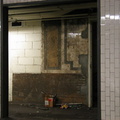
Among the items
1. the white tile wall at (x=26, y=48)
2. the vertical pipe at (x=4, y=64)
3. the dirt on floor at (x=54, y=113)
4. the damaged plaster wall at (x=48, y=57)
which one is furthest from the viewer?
the white tile wall at (x=26, y=48)

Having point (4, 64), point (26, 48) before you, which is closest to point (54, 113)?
point (4, 64)

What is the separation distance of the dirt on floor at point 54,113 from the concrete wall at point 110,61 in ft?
3.97

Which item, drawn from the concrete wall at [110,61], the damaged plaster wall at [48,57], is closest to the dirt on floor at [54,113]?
the damaged plaster wall at [48,57]

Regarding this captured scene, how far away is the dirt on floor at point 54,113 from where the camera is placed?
15.5 feet

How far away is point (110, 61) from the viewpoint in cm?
366

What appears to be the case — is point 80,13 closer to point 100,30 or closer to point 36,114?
point 100,30

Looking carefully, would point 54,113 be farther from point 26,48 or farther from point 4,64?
point 26,48

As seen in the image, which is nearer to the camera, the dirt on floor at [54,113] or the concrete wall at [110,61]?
the concrete wall at [110,61]

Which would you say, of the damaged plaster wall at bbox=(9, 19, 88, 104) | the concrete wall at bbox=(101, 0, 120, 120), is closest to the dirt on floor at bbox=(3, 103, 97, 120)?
the damaged plaster wall at bbox=(9, 19, 88, 104)

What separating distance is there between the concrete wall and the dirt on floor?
47.6 inches

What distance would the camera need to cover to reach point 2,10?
4.33 metres

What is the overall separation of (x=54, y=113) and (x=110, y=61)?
7.49 ft

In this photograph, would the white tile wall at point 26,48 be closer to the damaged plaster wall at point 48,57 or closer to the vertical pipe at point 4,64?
the damaged plaster wall at point 48,57

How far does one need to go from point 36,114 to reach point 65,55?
2067mm
